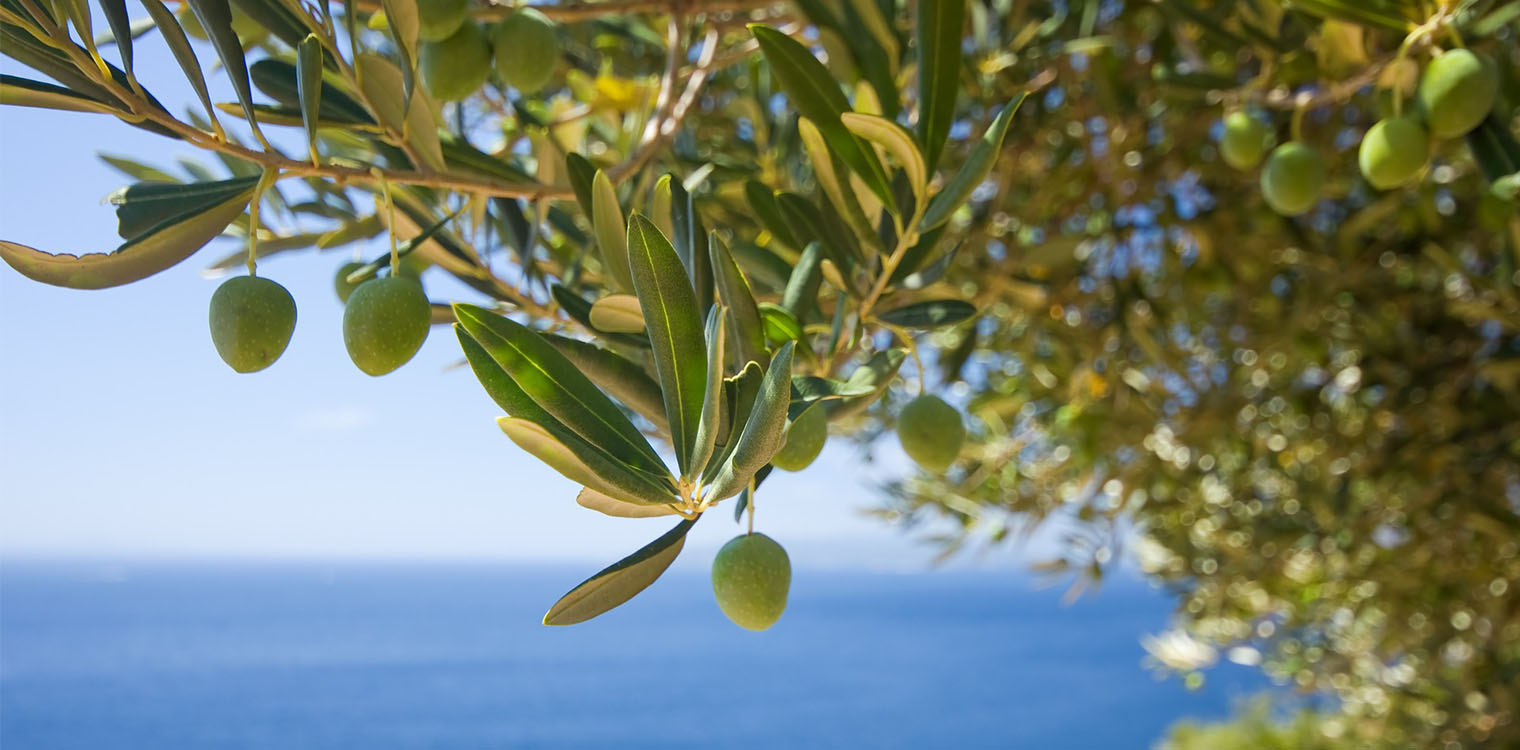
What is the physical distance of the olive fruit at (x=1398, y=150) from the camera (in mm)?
826

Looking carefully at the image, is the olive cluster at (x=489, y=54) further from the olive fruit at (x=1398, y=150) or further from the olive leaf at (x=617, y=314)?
the olive fruit at (x=1398, y=150)

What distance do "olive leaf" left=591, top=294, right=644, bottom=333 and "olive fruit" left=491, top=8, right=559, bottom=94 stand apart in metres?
0.21

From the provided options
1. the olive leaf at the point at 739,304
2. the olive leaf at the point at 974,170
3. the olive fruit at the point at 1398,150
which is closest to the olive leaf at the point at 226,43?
the olive leaf at the point at 739,304

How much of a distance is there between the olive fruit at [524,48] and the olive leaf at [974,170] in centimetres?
32

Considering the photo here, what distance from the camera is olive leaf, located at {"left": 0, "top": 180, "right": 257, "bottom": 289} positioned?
0.52 m

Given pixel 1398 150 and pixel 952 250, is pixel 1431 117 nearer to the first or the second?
pixel 1398 150

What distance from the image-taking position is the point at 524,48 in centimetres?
74

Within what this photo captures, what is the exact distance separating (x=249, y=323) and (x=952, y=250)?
1.64 ft

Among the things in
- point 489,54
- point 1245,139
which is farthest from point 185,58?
point 1245,139

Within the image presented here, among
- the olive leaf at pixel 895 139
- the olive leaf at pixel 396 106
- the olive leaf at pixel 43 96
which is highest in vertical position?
the olive leaf at pixel 396 106

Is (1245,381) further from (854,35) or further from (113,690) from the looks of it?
(113,690)

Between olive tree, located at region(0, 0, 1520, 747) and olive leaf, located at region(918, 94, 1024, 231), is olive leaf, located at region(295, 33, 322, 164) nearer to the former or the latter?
olive tree, located at region(0, 0, 1520, 747)

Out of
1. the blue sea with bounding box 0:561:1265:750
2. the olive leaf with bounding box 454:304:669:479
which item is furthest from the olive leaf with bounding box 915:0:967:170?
the blue sea with bounding box 0:561:1265:750

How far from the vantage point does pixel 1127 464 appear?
2.13 m
